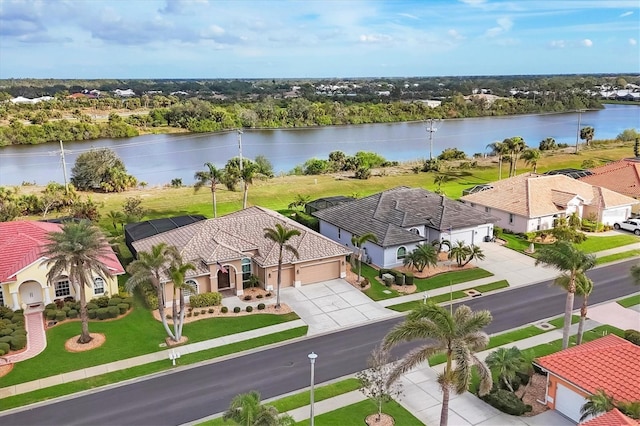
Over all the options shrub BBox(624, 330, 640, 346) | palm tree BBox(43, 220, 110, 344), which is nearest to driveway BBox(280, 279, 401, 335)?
palm tree BBox(43, 220, 110, 344)

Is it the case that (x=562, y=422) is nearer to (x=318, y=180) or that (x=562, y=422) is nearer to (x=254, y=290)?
(x=254, y=290)

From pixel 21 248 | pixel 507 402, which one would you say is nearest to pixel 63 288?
pixel 21 248

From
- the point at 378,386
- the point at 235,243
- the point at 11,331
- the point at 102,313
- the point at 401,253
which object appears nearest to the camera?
the point at 378,386

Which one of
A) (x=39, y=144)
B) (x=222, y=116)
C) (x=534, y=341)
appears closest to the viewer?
(x=534, y=341)

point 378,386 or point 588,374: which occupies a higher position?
point 588,374

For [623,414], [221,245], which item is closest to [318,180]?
[221,245]

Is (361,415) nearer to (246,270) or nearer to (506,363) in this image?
(506,363)

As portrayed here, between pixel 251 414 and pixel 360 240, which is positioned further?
pixel 360 240
